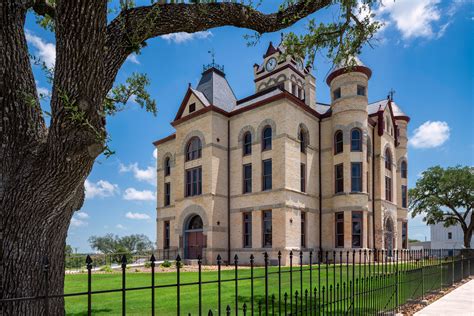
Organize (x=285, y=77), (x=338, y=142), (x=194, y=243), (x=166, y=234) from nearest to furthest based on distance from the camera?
(x=338, y=142), (x=194, y=243), (x=285, y=77), (x=166, y=234)

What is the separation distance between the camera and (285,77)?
103 ft

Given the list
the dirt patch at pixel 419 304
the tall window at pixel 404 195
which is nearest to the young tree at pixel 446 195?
the tall window at pixel 404 195

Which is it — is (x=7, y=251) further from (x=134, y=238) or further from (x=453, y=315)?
(x=134, y=238)

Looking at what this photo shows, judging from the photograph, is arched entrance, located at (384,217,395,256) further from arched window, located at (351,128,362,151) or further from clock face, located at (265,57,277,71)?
clock face, located at (265,57,277,71)

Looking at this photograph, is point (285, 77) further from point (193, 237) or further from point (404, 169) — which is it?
point (193, 237)

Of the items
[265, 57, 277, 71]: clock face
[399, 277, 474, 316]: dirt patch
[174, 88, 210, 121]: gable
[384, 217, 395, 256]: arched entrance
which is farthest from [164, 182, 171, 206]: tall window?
[399, 277, 474, 316]: dirt patch

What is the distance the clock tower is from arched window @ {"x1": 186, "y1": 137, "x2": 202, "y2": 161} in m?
8.00

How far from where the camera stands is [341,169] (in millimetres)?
26094

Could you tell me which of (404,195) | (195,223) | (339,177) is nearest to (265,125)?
(339,177)

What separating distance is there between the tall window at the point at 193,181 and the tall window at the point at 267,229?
5528mm

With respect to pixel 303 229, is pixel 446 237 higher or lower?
lower

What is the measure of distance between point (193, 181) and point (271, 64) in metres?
13.4

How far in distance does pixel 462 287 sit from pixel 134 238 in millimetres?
74215

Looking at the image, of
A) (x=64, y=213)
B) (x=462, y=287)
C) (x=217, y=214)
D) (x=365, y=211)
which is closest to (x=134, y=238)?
(x=217, y=214)
